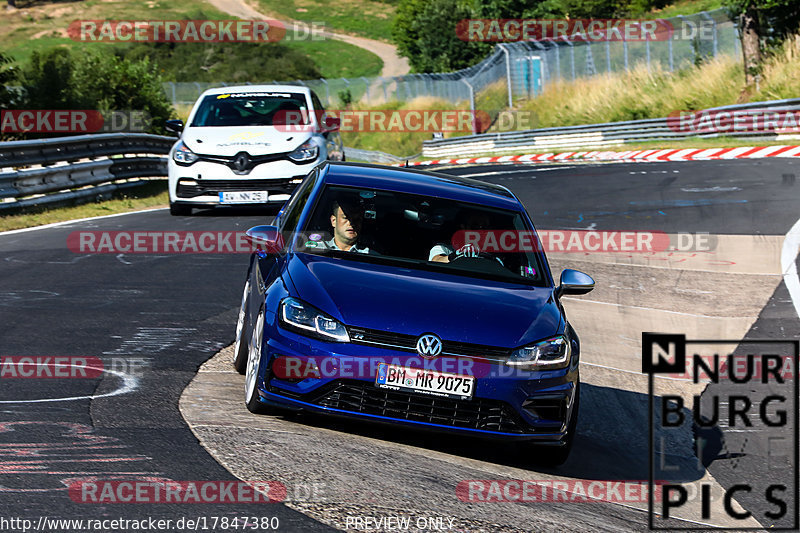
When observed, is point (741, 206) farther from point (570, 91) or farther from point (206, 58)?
point (206, 58)

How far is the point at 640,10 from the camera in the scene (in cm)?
6319

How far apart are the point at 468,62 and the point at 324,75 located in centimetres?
2415

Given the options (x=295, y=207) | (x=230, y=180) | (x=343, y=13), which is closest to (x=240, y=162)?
(x=230, y=180)

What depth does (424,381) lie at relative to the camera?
19.1 feet

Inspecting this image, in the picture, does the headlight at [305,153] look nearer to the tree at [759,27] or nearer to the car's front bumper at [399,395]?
the car's front bumper at [399,395]

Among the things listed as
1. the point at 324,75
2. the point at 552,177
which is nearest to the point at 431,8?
the point at 324,75

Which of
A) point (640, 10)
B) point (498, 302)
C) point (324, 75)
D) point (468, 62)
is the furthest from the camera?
point (324, 75)

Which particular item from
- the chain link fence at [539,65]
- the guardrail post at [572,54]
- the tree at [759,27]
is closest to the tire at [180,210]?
the tree at [759,27]

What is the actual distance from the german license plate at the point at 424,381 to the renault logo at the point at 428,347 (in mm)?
80

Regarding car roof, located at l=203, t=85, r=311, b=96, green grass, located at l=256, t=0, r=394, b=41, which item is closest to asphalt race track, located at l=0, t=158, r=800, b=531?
car roof, located at l=203, t=85, r=311, b=96

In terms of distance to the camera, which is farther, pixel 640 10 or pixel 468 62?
pixel 468 62

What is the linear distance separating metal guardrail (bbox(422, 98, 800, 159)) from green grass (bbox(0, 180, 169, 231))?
52.4 ft

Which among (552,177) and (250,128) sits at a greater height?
(250,128)

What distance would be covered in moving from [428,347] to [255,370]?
3.41 ft
